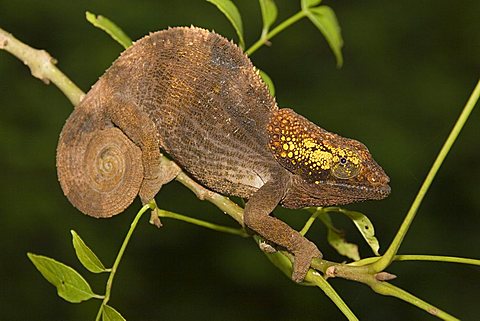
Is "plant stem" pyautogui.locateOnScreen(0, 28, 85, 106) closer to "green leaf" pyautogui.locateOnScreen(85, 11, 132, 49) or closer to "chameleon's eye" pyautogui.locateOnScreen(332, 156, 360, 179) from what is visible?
"green leaf" pyautogui.locateOnScreen(85, 11, 132, 49)

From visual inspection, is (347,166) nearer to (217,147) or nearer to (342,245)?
(217,147)

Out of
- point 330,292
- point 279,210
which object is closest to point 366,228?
point 330,292

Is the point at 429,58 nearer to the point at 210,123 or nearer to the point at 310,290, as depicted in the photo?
the point at 310,290

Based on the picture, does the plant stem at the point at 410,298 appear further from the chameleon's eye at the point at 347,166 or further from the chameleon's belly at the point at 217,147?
the chameleon's belly at the point at 217,147

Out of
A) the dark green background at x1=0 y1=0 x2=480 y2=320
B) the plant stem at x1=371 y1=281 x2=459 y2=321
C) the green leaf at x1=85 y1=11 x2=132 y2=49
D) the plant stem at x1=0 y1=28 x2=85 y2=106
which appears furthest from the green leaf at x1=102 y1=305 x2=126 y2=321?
the dark green background at x1=0 y1=0 x2=480 y2=320

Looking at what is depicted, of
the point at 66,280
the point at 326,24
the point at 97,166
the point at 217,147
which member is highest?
the point at 326,24

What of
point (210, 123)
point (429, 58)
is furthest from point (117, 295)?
point (210, 123)
